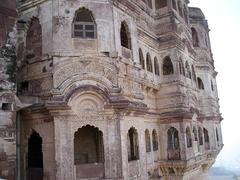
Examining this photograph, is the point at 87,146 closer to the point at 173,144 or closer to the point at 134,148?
the point at 134,148

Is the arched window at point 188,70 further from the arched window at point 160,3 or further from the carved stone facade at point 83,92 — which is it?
the carved stone facade at point 83,92

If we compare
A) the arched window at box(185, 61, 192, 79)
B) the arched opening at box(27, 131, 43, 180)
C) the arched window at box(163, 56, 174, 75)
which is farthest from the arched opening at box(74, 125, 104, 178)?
the arched window at box(185, 61, 192, 79)

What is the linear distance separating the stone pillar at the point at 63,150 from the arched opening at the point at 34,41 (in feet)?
9.69

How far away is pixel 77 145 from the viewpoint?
1333cm

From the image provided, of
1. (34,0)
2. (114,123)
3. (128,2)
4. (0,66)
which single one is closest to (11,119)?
(0,66)

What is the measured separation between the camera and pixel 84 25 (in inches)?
491

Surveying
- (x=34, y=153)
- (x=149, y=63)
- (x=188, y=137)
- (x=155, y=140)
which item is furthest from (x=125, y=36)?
(x=188, y=137)

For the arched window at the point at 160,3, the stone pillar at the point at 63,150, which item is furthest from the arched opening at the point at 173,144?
the arched window at the point at 160,3

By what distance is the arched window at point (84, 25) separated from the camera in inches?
487

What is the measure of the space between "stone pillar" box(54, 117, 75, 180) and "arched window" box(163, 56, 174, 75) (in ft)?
28.7

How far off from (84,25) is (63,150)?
195 inches

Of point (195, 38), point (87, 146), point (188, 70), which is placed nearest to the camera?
point (87, 146)

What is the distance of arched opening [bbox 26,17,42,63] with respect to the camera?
12.5m

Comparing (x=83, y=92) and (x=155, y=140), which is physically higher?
(x=83, y=92)
